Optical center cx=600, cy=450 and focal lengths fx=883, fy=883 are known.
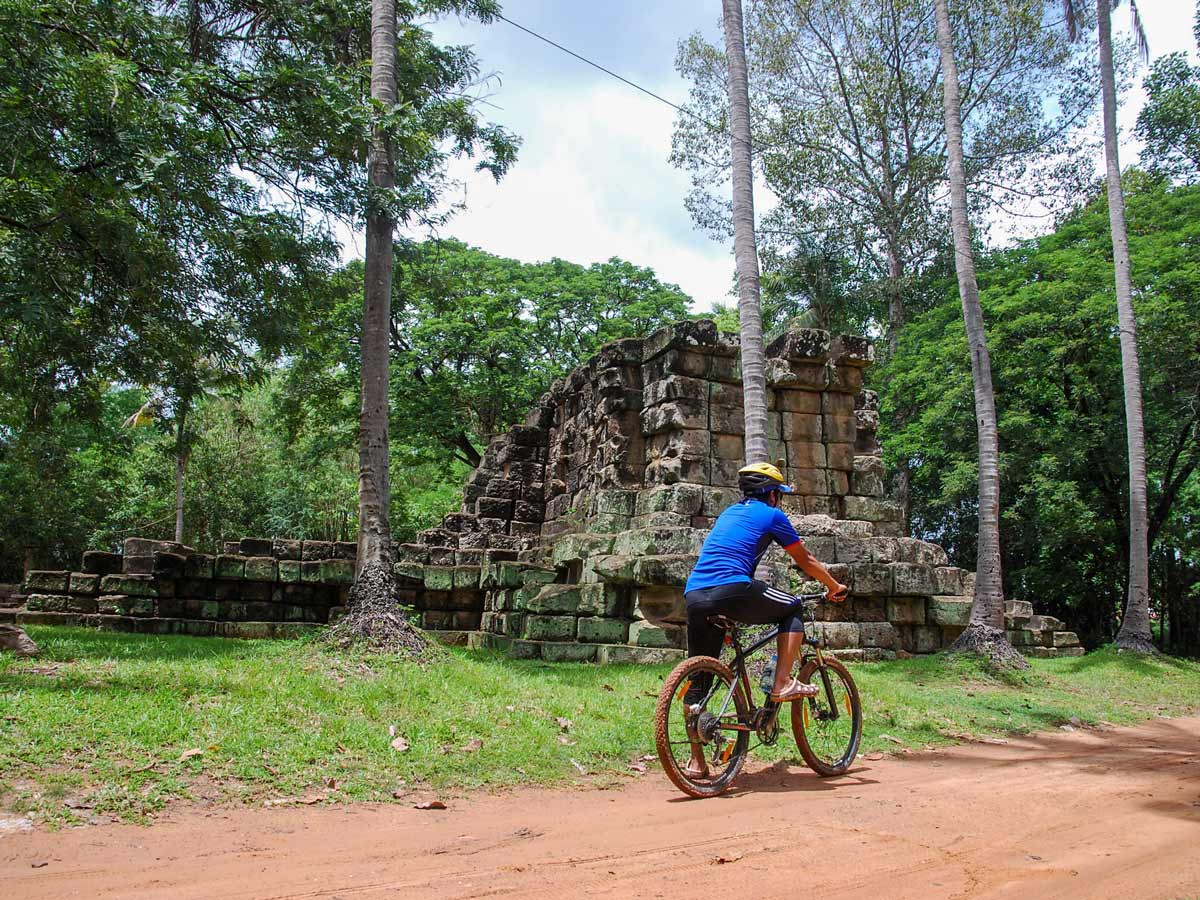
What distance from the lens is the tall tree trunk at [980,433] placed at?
10.8m

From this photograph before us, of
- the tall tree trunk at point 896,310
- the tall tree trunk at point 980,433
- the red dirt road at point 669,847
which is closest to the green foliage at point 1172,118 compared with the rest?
the tall tree trunk at point 896,310

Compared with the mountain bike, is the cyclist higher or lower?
higher

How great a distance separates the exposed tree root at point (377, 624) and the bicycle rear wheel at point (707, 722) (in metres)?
3.64

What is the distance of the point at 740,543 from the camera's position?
5.20 meters

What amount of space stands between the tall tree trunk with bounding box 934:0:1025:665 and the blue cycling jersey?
6.70 metres

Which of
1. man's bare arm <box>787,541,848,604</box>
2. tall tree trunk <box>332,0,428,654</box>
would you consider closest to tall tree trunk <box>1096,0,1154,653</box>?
man's bare arm <box>787,541,848,604</box>

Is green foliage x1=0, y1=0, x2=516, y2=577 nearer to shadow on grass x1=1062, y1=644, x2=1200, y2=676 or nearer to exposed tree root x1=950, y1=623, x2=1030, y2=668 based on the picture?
exposed tree root x1=950, y1=623, x2=1030, y2=668

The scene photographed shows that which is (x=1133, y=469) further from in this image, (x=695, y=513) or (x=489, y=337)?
(x=489, y=337)

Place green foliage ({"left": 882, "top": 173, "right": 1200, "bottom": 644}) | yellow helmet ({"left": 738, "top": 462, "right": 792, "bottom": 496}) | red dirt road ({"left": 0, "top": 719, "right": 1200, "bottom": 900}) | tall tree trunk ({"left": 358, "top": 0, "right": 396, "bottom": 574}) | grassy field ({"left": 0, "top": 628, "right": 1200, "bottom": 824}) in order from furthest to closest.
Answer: green foliage ({"left": 882, "top": 173, "right": 1200, "bottom": 644}) → tall tree trunk ({"left": 358, "top": 0, "right": 396, "bottom": 574}) → yellow helmet ({"left": 738, "top": 462, "right": 792, "bottom": 496}) → grassy field ({"left": 0, "top": 628, "right": 1200, "bottom": 824}) → red dirt road ({"left": 0, "top": 719, "right": 1200, "bottom": 900})

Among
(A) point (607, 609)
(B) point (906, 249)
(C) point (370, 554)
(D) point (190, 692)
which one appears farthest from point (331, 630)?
(B) point (906, 249)

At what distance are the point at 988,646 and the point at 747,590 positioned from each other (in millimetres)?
6960

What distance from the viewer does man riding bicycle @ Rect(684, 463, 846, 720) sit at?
5086mm

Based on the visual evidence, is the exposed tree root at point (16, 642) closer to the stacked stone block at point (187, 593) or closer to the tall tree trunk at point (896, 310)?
the stacked stone block at point (187, 593)

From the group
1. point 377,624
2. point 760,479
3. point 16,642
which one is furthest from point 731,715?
point 16,642
